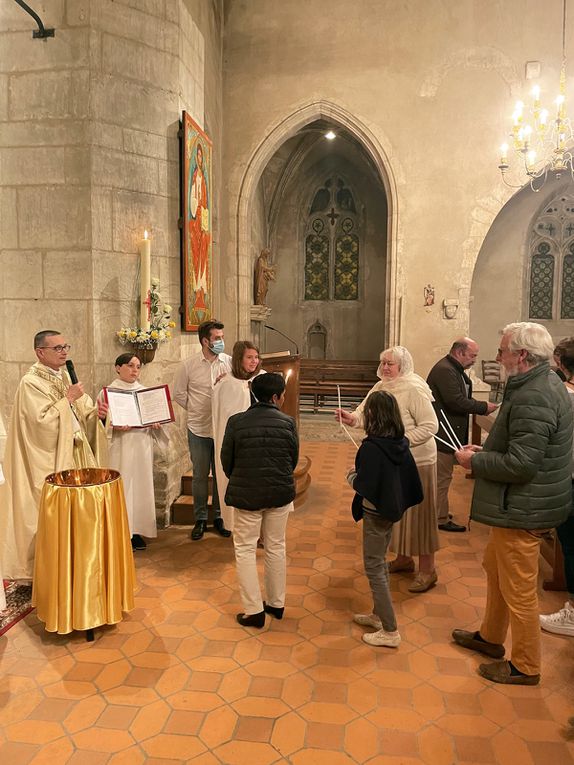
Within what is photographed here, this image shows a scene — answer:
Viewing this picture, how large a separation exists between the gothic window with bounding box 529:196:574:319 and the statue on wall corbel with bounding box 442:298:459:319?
16.1 feet

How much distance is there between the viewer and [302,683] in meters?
2.89

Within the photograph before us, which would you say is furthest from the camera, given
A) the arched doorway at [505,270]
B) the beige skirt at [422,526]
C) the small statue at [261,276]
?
the small statue at [261,276]

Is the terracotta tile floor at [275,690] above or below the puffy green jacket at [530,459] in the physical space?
below

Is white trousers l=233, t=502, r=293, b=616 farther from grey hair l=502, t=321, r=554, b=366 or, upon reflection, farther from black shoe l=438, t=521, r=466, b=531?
black shoe l=438, t=521, r=466, b=531

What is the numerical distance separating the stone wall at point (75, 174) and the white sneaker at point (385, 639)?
2974 millimetres

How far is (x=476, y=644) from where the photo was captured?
3.17 meters

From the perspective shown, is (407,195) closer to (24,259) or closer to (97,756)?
(24,259)

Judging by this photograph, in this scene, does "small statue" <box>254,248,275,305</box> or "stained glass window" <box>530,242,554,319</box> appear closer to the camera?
"stained glass window" <box>530,242,554,319</box>

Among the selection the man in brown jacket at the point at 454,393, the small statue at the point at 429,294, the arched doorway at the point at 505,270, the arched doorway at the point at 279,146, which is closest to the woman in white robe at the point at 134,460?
the man in brown jacket at the point at 454,393

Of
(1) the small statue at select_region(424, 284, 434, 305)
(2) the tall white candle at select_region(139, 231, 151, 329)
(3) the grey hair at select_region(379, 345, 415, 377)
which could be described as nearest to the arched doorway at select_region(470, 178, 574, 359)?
(1) the small statue at select_region(424, 284, 434, 305)

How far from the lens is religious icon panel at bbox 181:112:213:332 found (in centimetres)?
538

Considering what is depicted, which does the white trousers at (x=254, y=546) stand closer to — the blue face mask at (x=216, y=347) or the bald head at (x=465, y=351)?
the blue face mask at (x=216, y=347)

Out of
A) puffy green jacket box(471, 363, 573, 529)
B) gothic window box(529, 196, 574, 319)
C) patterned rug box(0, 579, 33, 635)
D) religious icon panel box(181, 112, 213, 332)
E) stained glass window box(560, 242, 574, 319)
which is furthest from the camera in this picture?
stained glass window box(560, 242, 574, 319)

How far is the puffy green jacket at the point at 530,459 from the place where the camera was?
2.61 metres
